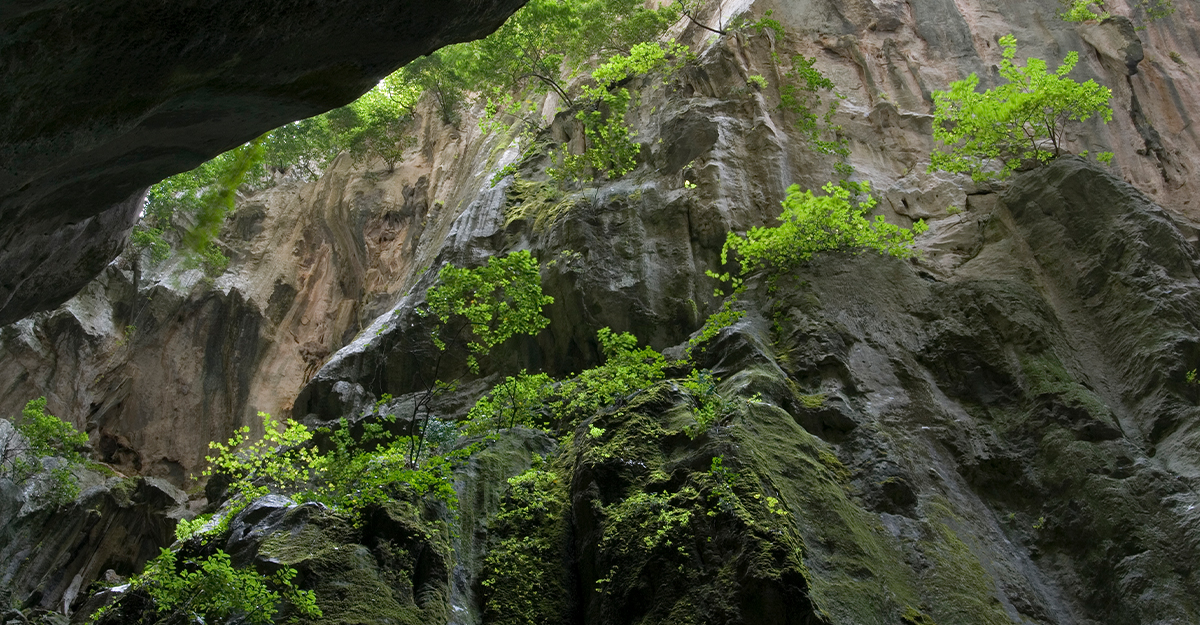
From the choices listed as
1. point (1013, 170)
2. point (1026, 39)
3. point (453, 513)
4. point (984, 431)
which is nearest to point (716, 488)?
point (453, 513)

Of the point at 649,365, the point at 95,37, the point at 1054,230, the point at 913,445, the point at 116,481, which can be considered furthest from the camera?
the point at 116,481

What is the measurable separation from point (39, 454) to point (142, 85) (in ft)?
57.0

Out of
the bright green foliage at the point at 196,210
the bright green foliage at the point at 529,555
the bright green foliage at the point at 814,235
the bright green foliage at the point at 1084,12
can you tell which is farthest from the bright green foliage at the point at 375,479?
the bright green foliage at the point at 1084,12

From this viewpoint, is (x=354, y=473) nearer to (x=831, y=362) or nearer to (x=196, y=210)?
(x=831, y=362)

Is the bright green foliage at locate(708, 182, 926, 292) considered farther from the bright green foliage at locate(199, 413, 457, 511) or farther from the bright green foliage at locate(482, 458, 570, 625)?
the bright green foliage at locate(199, 413, 457, 511)

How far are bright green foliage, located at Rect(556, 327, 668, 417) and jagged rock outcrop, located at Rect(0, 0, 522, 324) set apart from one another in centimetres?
532

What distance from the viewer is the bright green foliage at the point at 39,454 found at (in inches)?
713

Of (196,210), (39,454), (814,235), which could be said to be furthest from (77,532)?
(814,235)

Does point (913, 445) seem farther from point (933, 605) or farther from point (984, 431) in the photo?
point (933, 605)

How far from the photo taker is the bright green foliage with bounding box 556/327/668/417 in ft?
36.1

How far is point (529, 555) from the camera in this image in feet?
29.3

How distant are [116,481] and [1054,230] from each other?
2207cm

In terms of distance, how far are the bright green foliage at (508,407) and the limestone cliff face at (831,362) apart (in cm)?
62

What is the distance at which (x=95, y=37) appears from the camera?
4852 mm
